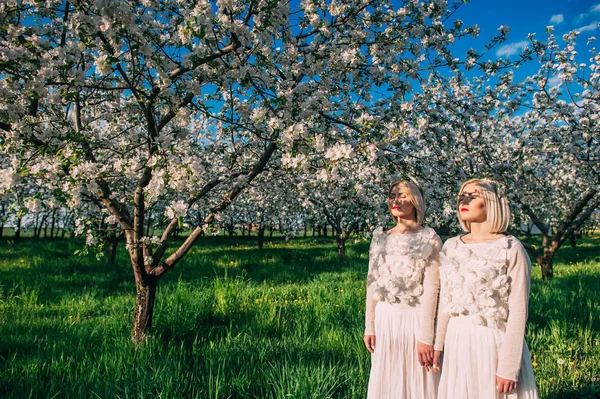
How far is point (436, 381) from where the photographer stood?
2549mm

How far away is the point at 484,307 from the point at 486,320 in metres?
0.09

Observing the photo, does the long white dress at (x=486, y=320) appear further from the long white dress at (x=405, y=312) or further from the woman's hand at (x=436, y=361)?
the long white dress at (x=405, y=312)

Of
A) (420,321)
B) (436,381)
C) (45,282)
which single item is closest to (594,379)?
(436,381)

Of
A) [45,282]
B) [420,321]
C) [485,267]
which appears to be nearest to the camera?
[485,267]

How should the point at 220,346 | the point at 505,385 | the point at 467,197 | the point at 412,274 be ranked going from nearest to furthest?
1. the point at 505,385
2. the point at 467,197
3. the point at 412,274
4. the point at 220,346

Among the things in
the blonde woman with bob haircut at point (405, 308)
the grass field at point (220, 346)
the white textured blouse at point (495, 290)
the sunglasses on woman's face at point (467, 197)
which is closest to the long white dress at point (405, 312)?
the blonde woman with bob haircut at point (405, 308)

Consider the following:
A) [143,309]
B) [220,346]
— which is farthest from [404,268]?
[143,309]

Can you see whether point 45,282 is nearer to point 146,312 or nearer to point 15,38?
point 146,312

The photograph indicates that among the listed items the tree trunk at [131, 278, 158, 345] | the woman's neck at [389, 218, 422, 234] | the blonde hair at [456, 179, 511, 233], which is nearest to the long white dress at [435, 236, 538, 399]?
the blonde hair at [456, 179, 511, 233]

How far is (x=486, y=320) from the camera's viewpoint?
7.03 feet

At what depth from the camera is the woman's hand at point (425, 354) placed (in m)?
2.42

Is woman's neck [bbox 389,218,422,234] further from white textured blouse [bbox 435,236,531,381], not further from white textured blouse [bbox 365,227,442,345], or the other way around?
white textured blouse [bbox 435,236,531,381]

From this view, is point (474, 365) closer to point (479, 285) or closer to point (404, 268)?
point (479, 285)

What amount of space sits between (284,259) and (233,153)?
30.8 ft
